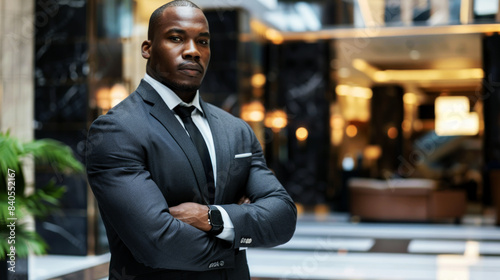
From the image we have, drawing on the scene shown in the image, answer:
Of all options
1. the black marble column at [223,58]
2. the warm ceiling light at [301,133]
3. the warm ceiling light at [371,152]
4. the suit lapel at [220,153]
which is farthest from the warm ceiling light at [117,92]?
the warm ceiling light at [371,152]

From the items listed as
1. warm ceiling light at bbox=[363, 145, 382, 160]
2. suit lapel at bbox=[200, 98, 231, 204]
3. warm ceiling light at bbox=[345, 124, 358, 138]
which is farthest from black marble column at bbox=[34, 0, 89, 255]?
warm ceiling light at bbox=[363, 145, 382, 160]

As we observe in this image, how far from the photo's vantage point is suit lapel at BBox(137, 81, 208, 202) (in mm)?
1416

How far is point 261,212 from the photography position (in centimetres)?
152

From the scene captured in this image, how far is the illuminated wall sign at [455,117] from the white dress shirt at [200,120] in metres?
14.6

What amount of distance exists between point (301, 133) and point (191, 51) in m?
10.4

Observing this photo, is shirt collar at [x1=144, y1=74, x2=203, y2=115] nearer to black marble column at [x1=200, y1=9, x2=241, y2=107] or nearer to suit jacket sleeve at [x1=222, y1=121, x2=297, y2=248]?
suit jacket sleeve at [x1=222, y1=121, x2=297, y2=248]

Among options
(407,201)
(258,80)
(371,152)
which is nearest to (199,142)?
(407,201)

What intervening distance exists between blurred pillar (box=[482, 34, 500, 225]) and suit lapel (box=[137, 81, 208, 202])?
9.50m

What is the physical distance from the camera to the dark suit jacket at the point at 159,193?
4.46 ft

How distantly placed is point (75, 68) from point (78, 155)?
902 mm

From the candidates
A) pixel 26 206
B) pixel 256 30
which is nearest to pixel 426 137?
pixel 256 30

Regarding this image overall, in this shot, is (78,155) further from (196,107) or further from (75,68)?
(196,107)

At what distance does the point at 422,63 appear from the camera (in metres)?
14.0

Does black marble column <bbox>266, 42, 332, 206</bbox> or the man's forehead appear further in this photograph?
black marble column <bbox>266, 42, 332, 206</bbox>
